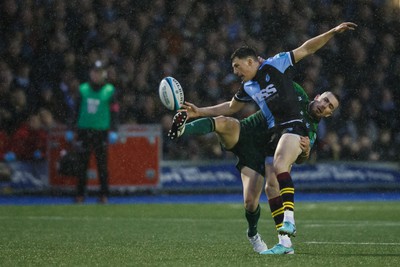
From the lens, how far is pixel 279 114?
855 centimetres

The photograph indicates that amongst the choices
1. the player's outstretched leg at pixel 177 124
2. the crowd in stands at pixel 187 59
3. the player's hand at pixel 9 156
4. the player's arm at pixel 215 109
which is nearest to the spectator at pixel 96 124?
the crowd in stands at pixel 187 59

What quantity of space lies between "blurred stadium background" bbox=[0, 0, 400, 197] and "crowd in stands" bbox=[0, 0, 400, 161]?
24mm

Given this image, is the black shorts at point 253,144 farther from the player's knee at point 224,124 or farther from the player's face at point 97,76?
the player's face at point 97,76

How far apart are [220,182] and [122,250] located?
950 cm

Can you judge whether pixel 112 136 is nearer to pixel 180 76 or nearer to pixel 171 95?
pixel 180 76

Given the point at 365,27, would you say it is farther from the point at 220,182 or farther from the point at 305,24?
the point at 220,182

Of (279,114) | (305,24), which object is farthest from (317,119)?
(305,24)

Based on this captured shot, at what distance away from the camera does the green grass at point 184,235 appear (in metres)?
7.61

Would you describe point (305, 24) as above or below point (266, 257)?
above

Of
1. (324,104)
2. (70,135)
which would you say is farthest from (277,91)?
(70,135)

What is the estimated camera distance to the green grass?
7.61 metres

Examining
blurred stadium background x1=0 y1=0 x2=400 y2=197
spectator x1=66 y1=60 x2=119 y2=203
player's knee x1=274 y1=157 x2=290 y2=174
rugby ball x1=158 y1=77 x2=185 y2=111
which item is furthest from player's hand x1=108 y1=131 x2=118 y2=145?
player's knee x1=274 y1=157 x2=290 y2=174

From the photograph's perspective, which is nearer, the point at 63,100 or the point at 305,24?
the point at 63,100

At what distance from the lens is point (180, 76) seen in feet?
61.0
